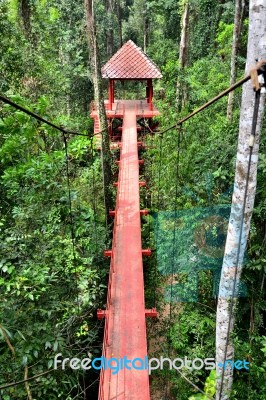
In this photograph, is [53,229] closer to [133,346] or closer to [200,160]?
[133,346]

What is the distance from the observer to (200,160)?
19.1ft

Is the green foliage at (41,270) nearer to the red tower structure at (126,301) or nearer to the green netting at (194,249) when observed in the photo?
the red tower structure at (126,301)

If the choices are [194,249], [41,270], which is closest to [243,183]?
[41,270]

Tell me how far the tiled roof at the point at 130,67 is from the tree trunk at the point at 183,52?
0.69 meters

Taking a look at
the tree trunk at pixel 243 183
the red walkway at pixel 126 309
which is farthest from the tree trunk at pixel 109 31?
the tree trunk at pixel 243 183

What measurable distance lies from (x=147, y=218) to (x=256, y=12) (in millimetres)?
4254

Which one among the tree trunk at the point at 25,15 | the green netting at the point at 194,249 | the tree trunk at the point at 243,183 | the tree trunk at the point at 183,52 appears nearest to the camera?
the tree trunk at the point at 243,183

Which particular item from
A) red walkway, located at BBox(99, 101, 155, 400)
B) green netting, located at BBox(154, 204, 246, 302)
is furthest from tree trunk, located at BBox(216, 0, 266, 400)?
green netting, located at BBox(154, 204, 246, 302)

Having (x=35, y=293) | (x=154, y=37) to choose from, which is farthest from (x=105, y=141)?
(x=154, y=37)

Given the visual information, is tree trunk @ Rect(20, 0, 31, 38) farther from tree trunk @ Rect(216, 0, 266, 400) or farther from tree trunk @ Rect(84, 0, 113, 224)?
tree trunk @ Rect(216, 0, 266, 400)

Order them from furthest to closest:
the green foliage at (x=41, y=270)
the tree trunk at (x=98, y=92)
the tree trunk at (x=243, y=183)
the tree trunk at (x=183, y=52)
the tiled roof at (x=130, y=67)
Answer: the tiled roof at (x=130, y=67)
the tree trunk at (x=183, y=52)
the tree trunk at (x=98, y=92)
the green foliage at (x=41, y=270)
the tree trunk at (x=243, y=183)

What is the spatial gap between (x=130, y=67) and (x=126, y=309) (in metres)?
7.69

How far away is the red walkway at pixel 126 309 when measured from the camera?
288cm

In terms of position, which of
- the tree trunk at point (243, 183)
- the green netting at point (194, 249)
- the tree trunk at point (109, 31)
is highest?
the tree trunk at point (109, 31)
